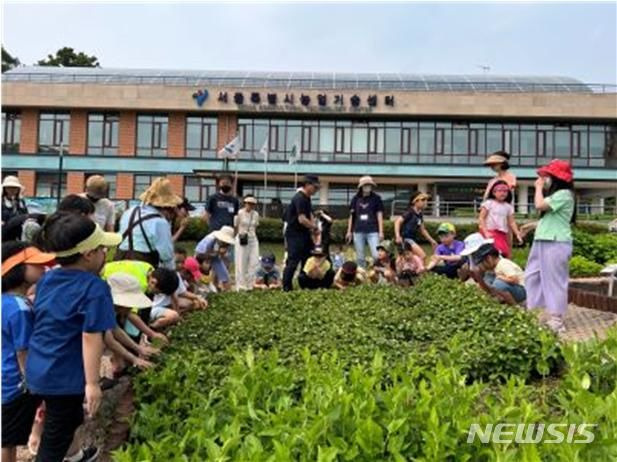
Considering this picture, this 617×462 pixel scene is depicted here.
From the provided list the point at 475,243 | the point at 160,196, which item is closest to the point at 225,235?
the point at 160,196

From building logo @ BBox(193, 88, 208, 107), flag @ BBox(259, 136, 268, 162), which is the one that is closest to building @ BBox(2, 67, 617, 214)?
building logo @ BBox(193, 88, 208, 107)

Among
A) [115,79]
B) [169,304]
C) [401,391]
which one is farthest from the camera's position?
[115,79]

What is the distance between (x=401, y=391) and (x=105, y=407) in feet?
5.38

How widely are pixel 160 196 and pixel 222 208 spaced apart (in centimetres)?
395

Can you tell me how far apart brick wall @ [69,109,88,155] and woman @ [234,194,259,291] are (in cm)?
2754

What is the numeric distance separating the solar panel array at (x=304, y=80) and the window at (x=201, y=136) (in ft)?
6.14

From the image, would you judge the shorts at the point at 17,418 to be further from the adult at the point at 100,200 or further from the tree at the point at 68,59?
the tree at the point at 68,59

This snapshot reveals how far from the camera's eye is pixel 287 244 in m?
8.44

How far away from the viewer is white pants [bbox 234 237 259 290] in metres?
9.66

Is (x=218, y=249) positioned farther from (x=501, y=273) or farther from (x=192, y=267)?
(x=501, y=273)

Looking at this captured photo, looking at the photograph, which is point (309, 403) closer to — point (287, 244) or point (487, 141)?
point (287, 244)

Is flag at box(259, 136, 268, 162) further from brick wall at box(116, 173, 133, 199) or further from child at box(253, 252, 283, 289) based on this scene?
child at box(253, 252, 283, 289)

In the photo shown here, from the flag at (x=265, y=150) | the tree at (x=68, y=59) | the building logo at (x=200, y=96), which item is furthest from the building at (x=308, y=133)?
the tree at (x=68, y=59)

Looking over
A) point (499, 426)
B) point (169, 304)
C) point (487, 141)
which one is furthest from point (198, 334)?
point (487, 141)
